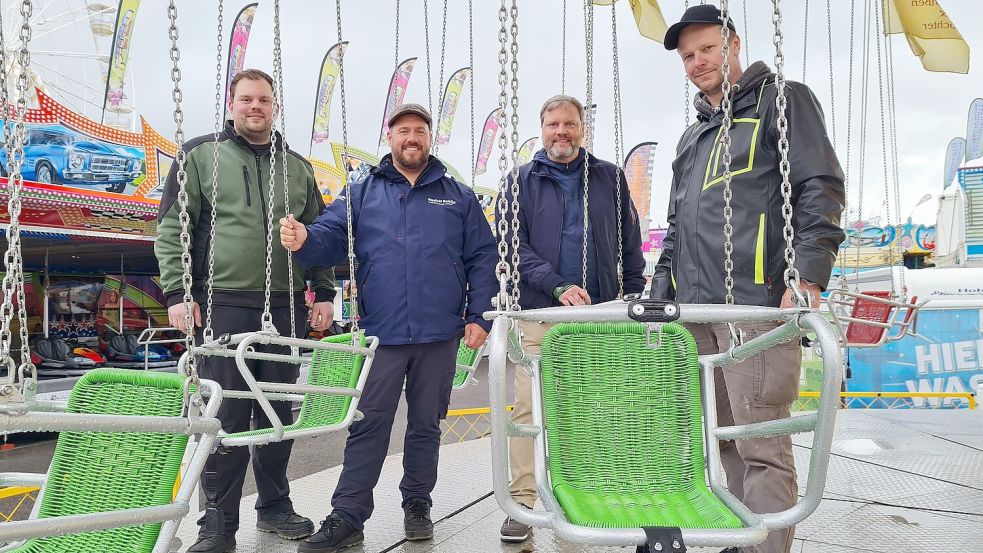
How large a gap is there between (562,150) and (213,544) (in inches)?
84.9

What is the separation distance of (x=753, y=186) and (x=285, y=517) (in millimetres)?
2283

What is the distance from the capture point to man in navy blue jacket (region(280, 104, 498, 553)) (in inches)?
112

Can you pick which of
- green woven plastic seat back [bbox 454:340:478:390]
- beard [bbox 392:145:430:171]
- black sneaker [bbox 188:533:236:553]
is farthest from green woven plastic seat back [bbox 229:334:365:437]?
green woven plastic seat back [bbox 454:340:478:390]

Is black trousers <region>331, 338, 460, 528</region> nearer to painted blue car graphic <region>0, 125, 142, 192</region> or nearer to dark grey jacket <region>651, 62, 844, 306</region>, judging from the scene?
dark grey jacket <region>651, 62, 844, 306</region>

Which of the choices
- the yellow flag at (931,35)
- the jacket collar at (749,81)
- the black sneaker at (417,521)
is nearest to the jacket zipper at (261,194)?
Answer: the black sneaker at (417,521)

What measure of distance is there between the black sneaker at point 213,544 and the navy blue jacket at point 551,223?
1532mm

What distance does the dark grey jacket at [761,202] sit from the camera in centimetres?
207

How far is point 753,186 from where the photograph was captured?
2.18 meters

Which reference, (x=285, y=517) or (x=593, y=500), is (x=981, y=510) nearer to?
(x=593, y=500)

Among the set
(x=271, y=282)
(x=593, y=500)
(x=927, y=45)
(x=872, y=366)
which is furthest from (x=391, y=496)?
(x=872, y=366)

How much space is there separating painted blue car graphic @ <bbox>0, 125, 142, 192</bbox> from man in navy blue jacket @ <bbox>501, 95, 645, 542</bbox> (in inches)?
284

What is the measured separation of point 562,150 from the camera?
10.2 ft

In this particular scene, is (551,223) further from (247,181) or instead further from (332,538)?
(332,538)

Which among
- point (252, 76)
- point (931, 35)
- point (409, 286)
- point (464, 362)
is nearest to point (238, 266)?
point (409, 286)
